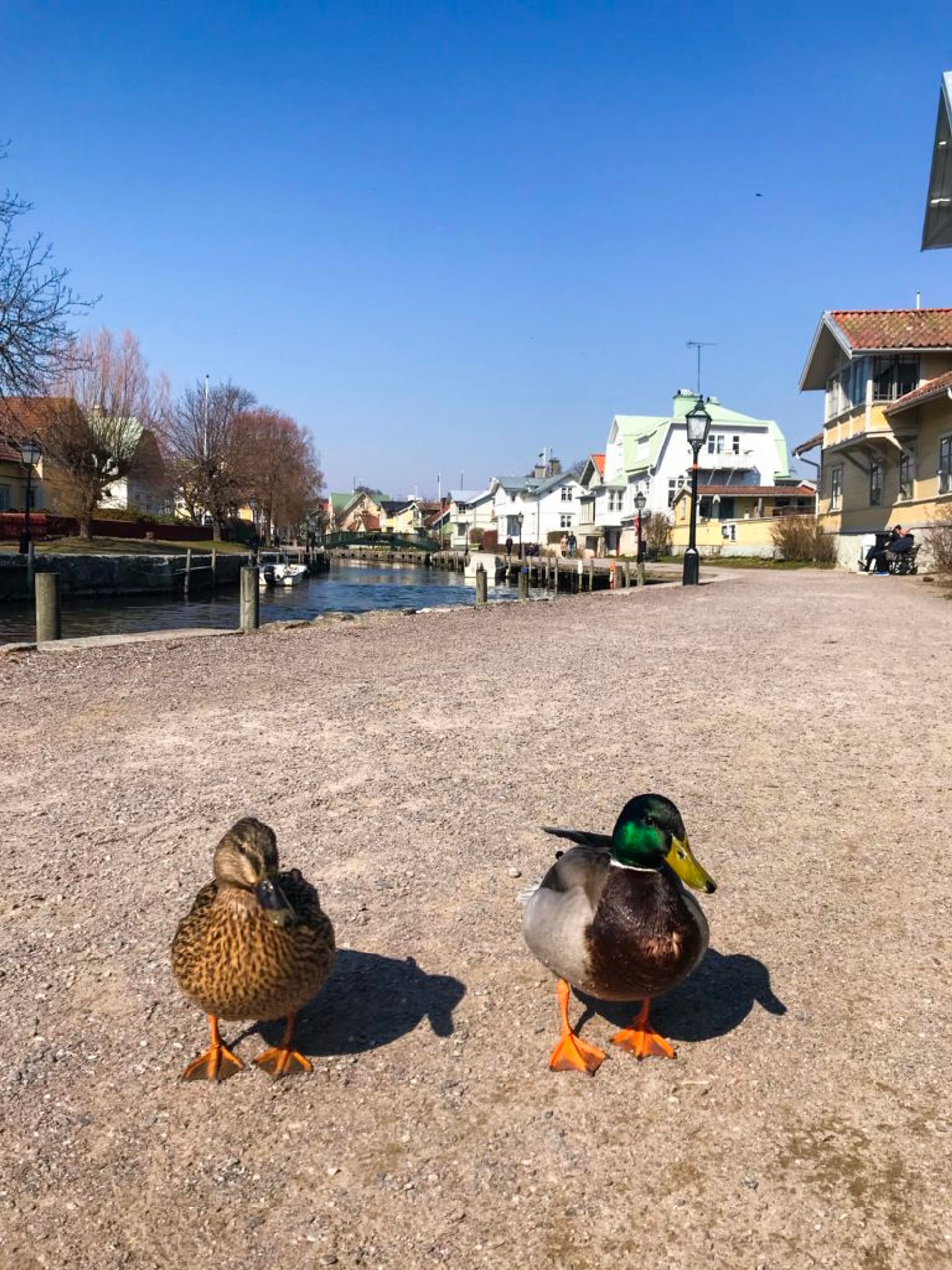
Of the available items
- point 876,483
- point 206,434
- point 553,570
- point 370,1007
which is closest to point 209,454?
point 206,434

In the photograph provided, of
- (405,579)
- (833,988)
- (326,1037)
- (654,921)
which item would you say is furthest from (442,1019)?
(405,579)

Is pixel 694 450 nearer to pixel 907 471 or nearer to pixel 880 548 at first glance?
pixel 880 548

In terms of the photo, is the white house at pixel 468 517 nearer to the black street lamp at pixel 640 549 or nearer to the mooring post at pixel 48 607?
the black street lamp at pixel 640 549

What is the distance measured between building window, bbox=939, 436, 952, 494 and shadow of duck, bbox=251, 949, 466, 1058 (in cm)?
2569

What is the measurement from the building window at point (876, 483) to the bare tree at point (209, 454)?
47716 mm

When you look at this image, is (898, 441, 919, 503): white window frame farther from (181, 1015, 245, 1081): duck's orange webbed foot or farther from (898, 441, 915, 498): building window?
(181, 1015, 245, 1081): duck's orange webbed foot

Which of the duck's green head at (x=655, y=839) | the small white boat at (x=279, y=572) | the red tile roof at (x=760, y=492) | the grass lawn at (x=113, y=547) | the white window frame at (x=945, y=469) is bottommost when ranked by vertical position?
the duck's green head at (x=655, y=839)

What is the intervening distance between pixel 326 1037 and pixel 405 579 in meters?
59.8

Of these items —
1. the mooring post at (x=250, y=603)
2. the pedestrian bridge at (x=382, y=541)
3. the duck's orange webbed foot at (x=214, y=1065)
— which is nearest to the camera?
the duck's orange webbed foot at (x=214, y=1065)

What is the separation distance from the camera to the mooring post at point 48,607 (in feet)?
39.4

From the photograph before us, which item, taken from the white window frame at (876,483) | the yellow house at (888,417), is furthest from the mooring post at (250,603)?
the white window frame at (876,483)

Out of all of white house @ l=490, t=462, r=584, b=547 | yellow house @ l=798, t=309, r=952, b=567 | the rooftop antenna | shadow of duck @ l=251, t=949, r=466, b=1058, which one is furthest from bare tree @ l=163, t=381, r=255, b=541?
shadow of duck @ l=251, t=949, r=466, b=1058

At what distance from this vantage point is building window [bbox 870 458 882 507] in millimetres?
30062

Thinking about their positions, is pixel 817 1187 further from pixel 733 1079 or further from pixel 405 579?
pixel 405 579
